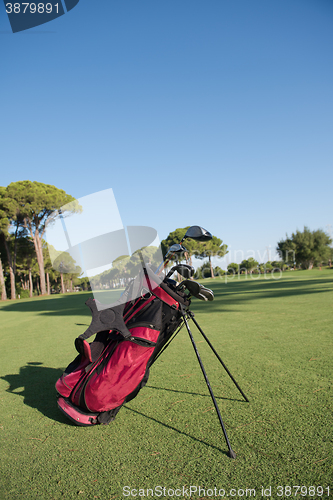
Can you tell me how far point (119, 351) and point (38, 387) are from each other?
1707mm

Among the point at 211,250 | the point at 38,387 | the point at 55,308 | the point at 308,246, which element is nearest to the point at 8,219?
the point at 55,308

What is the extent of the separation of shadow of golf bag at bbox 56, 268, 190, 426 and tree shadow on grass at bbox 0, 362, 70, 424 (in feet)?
1.23

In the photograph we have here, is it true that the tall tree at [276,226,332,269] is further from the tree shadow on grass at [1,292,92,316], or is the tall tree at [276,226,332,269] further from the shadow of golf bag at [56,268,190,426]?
the shadow of golf bag at [56,268,190,426]

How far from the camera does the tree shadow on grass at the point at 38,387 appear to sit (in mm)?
2755

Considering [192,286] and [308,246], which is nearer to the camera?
[192,286]

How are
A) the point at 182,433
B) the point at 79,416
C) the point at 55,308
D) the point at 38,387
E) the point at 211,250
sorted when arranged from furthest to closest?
the point at 211,250
the point at 55,308
the point at 38,387
the point at 79,416
the point at 182,433

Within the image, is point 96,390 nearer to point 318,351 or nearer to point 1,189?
point 318,351

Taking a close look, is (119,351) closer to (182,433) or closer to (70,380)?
(70,380)

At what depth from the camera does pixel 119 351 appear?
2.22 metres

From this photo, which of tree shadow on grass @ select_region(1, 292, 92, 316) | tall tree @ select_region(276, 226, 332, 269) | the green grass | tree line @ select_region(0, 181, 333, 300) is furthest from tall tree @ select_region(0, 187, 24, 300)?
tall tree @ select_region(276, 226, 332, 269)

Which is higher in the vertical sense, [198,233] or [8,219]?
[8,219]

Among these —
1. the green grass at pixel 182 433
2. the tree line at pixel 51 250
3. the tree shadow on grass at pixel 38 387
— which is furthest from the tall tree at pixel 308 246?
the tree shadow on grass at pixel 38 387

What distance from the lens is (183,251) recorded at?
252 cm

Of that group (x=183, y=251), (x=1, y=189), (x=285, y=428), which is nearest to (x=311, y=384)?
(x=285, y=428)
